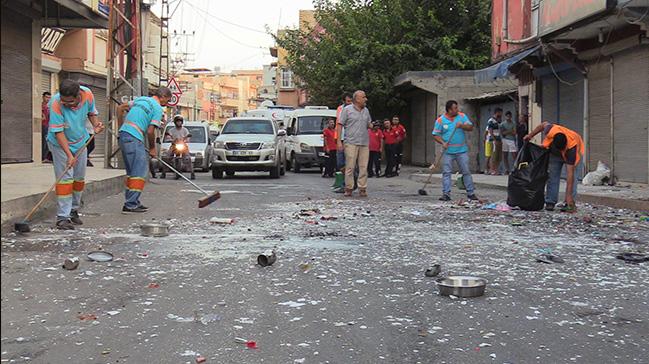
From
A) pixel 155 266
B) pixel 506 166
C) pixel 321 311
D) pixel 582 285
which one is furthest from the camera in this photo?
pixel 506 166

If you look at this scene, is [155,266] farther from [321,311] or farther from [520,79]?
[520,79]

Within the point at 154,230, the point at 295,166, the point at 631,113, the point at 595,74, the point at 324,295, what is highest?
the point at 595,74

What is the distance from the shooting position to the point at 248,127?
2025cm

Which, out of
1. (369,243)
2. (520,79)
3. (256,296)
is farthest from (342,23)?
(256,296)

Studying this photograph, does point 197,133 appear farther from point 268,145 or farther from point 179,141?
point 268,145

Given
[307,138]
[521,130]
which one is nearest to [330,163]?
[307,138]

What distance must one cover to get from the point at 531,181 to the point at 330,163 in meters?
10.5

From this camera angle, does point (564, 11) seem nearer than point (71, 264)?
No

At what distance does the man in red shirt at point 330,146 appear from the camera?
19109mm

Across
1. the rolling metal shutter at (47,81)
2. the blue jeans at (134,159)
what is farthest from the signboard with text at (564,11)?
the rolling metal shutter at (47,81)

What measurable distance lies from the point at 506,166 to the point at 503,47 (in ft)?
15.8

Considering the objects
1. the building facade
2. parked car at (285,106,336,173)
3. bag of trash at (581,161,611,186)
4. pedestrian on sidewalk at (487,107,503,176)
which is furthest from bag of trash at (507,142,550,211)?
parked car at (285,106,336,173)

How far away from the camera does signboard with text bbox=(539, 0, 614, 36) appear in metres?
12.7

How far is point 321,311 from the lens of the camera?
170 inches
